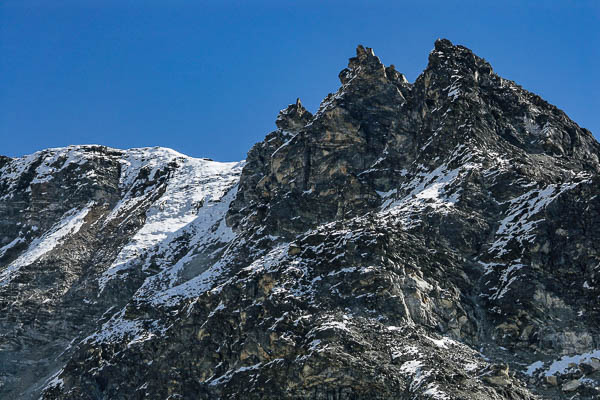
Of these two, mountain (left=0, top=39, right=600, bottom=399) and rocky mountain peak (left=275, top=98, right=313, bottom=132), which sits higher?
rocky mountain peak (left=275, top=98, right=313, bottom=132)

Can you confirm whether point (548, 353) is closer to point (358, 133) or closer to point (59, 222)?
point (358, 133)

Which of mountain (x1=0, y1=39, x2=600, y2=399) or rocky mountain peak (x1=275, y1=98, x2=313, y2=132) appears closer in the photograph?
mountain (x1=0, y1=39, x2=600, y2=399)

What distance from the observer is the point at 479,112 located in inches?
5207

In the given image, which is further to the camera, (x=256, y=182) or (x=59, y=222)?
(x=59, y=222)

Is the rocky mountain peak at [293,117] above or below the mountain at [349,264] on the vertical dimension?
above

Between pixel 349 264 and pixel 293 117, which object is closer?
pixel 349 264

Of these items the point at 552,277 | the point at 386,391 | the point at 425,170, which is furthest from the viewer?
the point at 425,170

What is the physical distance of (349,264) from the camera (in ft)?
339

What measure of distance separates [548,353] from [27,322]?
8372cm

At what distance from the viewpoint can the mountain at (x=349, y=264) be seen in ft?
306

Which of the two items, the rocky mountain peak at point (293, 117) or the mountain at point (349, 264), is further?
the rocky mountain peak at point (293, 117)

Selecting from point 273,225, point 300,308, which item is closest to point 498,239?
point 300,308

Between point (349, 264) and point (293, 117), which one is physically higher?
point (293, 117)

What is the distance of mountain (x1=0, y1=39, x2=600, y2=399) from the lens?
3676 inches
